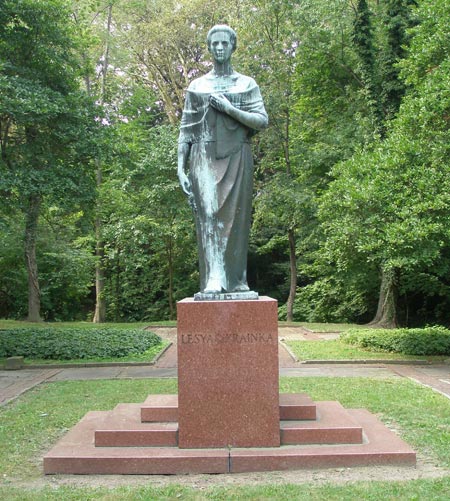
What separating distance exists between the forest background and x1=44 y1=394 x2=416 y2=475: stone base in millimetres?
6875

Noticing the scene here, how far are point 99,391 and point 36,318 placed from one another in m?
11.9

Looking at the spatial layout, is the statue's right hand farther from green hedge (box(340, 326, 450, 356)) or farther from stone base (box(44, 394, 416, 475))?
green hedge (box(340, 326, 450, 356))

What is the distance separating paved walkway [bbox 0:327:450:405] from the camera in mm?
10703

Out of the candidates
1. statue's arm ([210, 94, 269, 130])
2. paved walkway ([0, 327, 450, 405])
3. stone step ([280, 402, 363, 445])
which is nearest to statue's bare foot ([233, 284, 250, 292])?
stone step ([280, 402, 363, 445])

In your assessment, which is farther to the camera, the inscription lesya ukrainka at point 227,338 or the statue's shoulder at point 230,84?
the statue's shoulder at point 230,84

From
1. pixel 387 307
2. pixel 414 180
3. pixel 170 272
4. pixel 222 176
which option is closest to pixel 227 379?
pixel 222 176

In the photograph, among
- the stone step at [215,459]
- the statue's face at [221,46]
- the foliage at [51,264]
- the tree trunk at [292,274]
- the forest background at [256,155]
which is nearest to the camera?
the stone step at [215,459]

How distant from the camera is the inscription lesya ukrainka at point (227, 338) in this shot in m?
5.43

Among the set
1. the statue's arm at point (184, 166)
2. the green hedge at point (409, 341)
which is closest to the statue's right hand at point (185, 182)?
the statue's arm at point (184, 166)

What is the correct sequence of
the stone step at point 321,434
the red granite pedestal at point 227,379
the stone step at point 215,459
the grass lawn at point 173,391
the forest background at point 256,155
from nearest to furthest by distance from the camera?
the grass lawn at point 173,391, the stone step at point 215,459, the red granite pedestal at point 227,379, the stone step at point 321,434, the forest background at point 256,155

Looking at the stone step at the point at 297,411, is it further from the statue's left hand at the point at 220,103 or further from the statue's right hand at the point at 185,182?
the statue's left hand at the point at 220,103

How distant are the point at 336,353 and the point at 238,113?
8.78m

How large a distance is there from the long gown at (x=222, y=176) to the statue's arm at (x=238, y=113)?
0.09 m

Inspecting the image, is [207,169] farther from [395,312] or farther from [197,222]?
[395,312]
